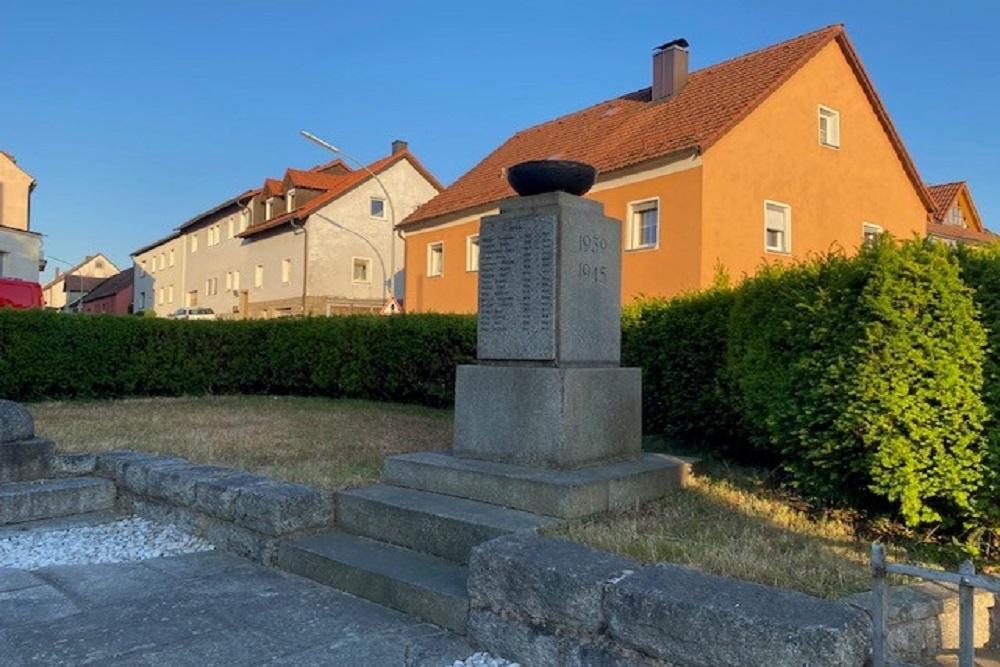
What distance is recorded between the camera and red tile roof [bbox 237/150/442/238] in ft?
108

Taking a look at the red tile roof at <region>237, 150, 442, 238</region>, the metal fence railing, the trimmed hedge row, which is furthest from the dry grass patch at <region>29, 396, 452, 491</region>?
the red tile roof at <region>237, 150, 442, 238</region>

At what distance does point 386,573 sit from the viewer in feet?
12.9

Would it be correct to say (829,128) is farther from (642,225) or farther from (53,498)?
(53,498)

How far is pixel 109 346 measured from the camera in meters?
13.5

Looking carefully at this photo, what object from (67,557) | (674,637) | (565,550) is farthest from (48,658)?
(674,637)

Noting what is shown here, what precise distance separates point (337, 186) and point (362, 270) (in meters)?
4.08

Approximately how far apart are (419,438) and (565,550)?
5229 mm

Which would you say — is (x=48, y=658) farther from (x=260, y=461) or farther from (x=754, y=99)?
(x=754, y=99)

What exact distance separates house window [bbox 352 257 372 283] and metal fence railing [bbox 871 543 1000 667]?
32762 mm

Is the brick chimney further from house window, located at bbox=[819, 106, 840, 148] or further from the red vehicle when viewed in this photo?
the red vehicle

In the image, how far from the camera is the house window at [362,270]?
34.2m

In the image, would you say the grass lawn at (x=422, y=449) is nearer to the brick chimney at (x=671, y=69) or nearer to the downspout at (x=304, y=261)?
the brick chimney at (x=671, y=69)

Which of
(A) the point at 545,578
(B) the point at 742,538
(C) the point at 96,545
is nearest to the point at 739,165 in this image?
(B) the point at 742,538

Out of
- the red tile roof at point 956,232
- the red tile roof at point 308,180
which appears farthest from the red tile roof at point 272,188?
the red tile roof at point 956,232
